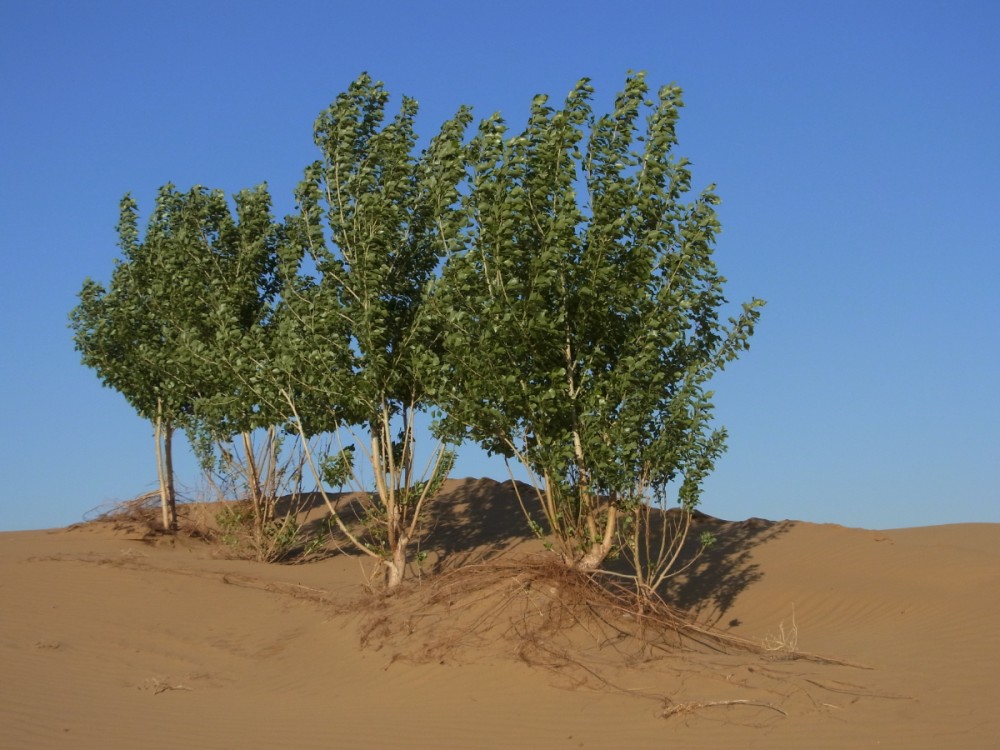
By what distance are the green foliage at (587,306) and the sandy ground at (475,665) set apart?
2.11 metres

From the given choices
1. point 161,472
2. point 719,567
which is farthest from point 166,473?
point 719,567

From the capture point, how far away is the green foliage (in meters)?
12.8

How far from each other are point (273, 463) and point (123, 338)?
468 cm

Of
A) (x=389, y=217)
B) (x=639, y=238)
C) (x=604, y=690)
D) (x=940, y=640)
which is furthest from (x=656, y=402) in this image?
(x=389, y=217)

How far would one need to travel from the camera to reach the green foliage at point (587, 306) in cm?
1275

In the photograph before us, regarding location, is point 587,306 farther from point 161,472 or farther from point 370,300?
point 161,472

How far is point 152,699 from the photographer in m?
11.5

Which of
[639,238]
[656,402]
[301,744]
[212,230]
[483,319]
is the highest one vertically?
[212,230]

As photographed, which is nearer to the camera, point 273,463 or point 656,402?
point 656,402

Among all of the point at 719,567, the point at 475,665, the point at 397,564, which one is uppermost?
the point at 397,564

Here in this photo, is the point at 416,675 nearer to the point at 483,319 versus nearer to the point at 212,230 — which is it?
the point at 483,319

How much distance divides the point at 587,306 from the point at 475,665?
4.61 metres

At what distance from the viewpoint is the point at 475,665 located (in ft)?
38.2

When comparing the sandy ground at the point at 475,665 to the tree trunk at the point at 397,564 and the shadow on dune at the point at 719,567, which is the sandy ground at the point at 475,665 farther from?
the tree trunk at the point at 397,564
